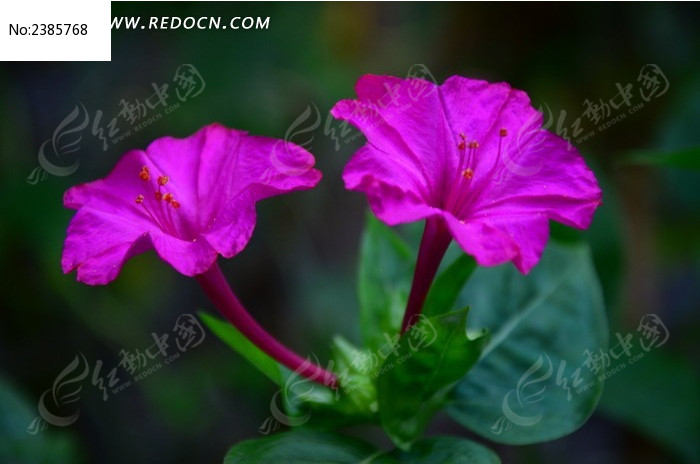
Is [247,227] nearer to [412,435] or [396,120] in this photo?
[396,120]

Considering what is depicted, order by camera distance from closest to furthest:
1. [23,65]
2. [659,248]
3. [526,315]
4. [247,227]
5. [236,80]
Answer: [247,227]
[526,315]
[659,248]
[236,80]
[23,65]

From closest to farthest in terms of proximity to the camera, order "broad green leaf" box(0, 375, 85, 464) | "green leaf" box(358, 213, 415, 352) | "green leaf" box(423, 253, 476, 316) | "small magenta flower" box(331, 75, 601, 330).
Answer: "small magenta flower" box(331, 75, 601, 330), "green leaf" box(423, 253, 476, 316), "green leaf" box(358, 213, 415, 352), "broad green leaf" box(0, 375, 85, 464)

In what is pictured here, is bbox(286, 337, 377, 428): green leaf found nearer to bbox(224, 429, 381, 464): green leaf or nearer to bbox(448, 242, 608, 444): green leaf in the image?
bbox(224, 429, 381, 464): green leaf

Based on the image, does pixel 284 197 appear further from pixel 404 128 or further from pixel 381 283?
pixel 404 128

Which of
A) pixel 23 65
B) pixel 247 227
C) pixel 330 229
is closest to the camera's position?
pixel 247 227

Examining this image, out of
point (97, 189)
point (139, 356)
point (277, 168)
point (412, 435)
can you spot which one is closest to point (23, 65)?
point (139, 356)

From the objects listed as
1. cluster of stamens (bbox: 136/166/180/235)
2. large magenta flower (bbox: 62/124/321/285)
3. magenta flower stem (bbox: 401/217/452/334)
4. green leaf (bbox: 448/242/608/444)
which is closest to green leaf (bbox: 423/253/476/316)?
magenta flower stem (bbox: 401/217/452/334)
